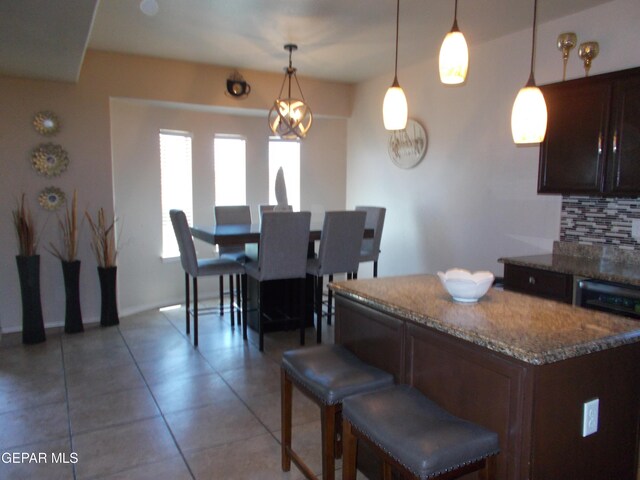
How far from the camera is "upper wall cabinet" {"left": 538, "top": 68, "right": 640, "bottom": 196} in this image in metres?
2.79

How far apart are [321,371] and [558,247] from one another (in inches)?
95.8

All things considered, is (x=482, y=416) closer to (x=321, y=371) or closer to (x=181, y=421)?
(x=321, y=371)

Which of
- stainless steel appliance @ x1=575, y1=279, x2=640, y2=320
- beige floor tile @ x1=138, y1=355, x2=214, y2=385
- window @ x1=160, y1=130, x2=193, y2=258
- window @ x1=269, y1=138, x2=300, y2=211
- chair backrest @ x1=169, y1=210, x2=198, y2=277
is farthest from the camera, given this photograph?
window @ x1=269, y1=138, x2=300, y2=211

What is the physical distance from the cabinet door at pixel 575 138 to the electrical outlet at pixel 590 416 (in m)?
1.84

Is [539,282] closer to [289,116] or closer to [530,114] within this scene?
[530,114]

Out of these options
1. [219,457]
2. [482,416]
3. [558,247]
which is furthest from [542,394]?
[558,247]

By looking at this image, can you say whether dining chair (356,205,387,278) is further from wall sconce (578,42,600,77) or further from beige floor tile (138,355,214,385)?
wall sconce (578,42,600,77)

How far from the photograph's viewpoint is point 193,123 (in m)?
5.46

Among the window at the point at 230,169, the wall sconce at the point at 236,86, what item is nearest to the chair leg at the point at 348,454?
the wall sconce at the point at 236,86

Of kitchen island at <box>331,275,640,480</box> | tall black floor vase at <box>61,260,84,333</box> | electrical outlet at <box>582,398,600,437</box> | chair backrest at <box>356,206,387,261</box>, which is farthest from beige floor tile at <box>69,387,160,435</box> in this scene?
chair backrest at <box>356,206,387,261</box>

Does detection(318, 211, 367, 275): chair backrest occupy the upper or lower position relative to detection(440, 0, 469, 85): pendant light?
lower

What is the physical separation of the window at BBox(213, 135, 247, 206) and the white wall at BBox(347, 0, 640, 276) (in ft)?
5.26

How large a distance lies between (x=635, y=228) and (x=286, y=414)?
2554 millimetres

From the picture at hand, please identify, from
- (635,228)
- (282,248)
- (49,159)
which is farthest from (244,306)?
(635,228)
